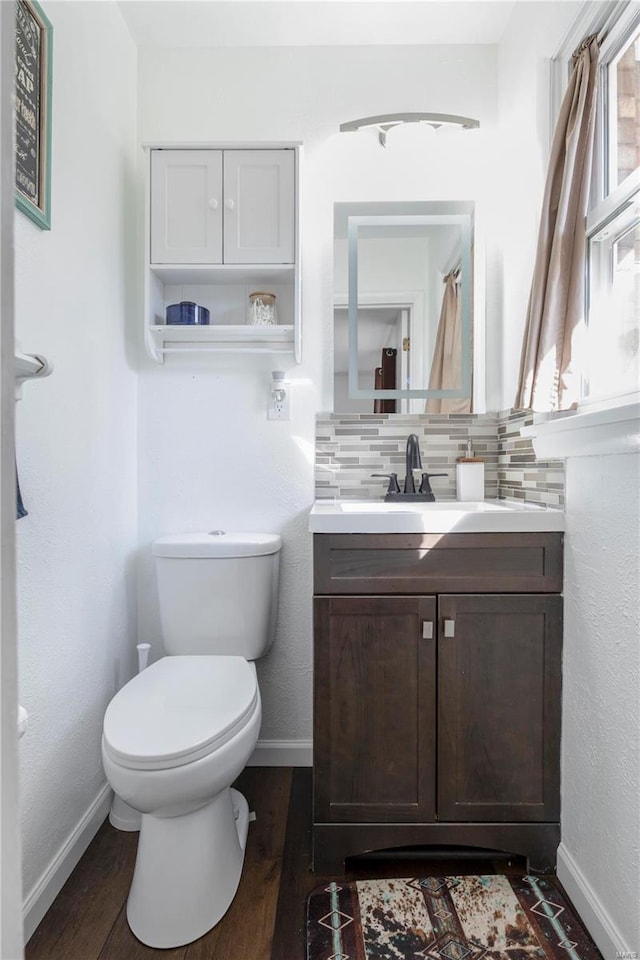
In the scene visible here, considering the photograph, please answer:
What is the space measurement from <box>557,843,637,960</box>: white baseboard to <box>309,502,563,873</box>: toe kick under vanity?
0.18 feet

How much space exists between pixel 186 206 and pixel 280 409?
72 centimetres

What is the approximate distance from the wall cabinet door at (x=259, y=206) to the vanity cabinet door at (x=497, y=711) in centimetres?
123

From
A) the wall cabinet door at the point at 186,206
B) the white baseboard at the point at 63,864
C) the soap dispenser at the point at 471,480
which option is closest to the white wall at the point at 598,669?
the soap dispenser at the point at 471,480

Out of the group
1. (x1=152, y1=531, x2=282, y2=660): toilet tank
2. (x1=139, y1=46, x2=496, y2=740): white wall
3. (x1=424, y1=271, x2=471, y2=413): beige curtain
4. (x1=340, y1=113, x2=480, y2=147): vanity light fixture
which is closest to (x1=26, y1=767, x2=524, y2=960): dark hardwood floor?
(x1=139, y1=46, x2=496, y2=740): white wall

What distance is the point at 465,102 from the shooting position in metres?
1.88

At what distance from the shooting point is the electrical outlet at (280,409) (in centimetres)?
190

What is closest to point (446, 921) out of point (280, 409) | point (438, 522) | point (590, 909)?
point (590, 909)

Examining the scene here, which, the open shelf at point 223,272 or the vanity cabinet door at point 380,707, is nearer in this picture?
the vanity cabinet door at point 380,707

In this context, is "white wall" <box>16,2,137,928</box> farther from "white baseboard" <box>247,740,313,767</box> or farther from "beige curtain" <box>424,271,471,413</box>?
"beige curtain" <box>424,271,471,413</box>

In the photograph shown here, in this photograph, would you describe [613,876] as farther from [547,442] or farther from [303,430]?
[303,430]

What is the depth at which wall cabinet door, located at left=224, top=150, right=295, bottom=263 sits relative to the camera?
172 centimetres

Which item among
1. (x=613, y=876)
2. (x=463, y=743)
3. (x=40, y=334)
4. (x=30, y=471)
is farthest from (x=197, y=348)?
(x=613, y=876)

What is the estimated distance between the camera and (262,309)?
71.7 inches

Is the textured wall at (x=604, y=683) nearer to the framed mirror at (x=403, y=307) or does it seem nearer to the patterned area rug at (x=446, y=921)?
the patterned area rug at (x=446, y=921)
